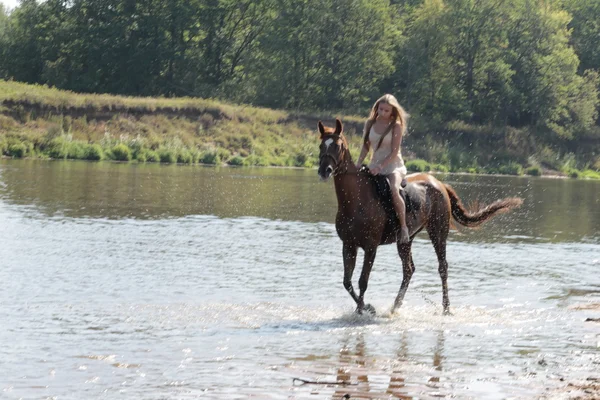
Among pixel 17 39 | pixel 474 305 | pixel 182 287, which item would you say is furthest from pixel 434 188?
pixel 17 39

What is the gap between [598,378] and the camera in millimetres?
8477

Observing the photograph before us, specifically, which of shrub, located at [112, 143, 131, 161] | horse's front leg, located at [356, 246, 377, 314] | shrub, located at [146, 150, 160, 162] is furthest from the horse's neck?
shrub, located at [146, 150, 160, 162]

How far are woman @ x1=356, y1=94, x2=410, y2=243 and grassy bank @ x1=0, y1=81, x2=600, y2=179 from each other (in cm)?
3601

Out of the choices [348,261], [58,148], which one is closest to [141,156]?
[58,148]

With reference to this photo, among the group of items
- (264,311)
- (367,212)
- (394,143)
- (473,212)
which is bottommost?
(264,311)

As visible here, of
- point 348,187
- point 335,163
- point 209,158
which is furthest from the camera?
point 209,158

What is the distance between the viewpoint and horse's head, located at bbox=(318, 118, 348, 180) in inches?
427

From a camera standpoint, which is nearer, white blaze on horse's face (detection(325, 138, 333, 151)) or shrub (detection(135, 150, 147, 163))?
white blaze on horse's face (detection(325, 138, 333, 151))

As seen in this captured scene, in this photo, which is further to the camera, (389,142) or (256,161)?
(256,161)

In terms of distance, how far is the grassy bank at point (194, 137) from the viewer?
163 feet

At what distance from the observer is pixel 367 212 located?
11.7 meters

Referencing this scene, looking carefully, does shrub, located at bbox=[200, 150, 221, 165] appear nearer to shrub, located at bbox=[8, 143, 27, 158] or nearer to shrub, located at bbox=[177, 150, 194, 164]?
shrub, located at bbox=[177, 150, 194, 164]

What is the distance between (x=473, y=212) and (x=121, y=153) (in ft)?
121

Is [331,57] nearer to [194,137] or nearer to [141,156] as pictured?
[194,137]
